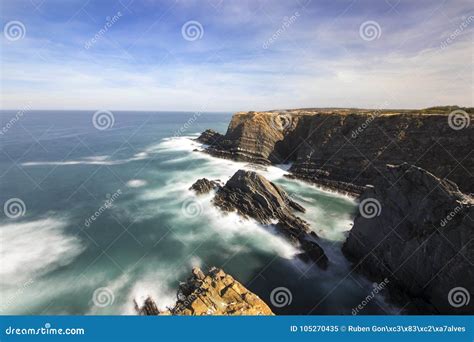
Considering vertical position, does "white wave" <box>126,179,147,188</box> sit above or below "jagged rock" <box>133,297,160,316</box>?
above

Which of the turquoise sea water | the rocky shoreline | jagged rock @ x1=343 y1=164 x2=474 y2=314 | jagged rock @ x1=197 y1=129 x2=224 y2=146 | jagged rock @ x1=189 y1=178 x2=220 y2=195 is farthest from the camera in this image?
jagged rock @ x1=197 y1=129 x2=224 y2=146

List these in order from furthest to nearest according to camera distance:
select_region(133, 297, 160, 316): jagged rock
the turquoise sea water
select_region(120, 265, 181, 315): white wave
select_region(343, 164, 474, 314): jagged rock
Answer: the turquoise sea water
select_region(120, 265, 181, 315): white wave
select_region(133, 297, 160, 316): jagged rock
select_region(343, 164, 474, 314): jagged rock

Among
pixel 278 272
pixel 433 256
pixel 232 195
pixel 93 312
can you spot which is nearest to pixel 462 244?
pixel 433 256

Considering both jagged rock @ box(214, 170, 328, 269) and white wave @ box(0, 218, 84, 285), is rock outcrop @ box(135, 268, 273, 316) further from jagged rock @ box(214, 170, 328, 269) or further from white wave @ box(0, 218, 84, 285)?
white wave @ box(0, 218, 84, 285)

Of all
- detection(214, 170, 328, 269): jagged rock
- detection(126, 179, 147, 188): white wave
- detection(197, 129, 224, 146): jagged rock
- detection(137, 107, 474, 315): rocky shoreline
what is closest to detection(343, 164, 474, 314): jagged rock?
detection(137, 107, 474, 315): rocky shoreline

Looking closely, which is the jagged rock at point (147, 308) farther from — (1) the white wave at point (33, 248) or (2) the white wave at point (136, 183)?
(2) the white wave at point (136, 183)

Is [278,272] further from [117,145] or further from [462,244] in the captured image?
[117,145]
